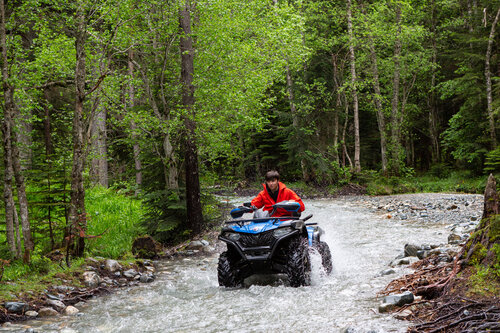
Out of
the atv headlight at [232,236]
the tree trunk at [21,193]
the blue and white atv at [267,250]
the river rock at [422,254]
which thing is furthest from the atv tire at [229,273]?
the tree trunk at [21,193]

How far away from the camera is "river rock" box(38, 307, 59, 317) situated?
6.14 m

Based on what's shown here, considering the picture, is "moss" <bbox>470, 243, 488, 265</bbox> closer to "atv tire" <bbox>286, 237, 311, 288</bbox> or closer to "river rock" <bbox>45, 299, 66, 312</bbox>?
"atv tire" <bbox>286, 237, 311, 288</bbox>

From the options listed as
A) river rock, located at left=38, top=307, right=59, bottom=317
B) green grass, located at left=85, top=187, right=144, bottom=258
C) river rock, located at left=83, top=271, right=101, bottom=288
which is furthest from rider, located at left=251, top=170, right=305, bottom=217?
river rock, located at left=38, top=307, right=59, bottom=317

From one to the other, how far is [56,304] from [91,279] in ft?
4.35

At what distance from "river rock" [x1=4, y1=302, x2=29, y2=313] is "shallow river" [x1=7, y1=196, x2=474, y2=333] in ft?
1.47

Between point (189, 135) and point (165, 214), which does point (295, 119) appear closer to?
point (189, 135)

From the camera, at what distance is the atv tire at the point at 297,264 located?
655 centimetres

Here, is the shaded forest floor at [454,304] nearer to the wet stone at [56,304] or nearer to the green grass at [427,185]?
the wet stone at [56,304]

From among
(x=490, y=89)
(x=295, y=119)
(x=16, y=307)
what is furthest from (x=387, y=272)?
(x=295, y=119)

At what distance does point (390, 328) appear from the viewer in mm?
4219

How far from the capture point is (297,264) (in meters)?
6.53

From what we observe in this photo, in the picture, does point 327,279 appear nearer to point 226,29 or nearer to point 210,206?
point 210,206

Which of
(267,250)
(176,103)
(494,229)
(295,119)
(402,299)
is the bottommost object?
(402,299)

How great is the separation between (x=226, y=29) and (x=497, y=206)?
12388 mm
